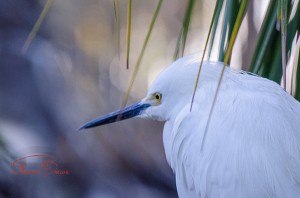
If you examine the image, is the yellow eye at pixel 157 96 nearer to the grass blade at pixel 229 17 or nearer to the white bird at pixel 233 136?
the white bird at pixel 233 136

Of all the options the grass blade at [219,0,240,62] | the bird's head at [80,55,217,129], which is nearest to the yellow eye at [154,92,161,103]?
the bird's head at [80,55,217,129]

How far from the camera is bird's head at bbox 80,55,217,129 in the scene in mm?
1473

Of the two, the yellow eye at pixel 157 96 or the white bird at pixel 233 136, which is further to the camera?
the yellow eye at pixel 157 96

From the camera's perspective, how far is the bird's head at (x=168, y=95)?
147 centimetres

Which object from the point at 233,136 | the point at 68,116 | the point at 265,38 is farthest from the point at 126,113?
the point at 68,116

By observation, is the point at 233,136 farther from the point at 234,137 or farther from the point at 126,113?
the point at 126,113

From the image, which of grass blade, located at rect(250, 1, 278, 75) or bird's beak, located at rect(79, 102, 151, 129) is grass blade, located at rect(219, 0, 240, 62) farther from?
bird's beak, located at rect(79, 102, 151, 129)

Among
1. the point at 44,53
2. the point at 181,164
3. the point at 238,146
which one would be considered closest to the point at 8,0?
the point at 44,53

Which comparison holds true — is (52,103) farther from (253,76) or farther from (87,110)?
(253,76)

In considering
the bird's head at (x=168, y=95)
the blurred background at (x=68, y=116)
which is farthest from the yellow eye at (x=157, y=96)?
the blurred background at (x=68, y=116)

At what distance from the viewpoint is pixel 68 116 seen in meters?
2.46

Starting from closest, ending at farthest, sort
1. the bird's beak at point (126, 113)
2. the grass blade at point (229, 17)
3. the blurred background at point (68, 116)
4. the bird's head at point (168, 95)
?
the grass blade at point (229, 17) < the bird's head at point (168, 95) < the bird's beak at point (126, 113) < the blurred background at point (68, 116)

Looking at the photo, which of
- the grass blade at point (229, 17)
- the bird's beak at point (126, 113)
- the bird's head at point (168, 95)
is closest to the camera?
the grass blade at point (229, 17)

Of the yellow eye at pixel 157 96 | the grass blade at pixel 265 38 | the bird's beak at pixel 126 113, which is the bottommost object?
the bird's beak at pixel 126 113
